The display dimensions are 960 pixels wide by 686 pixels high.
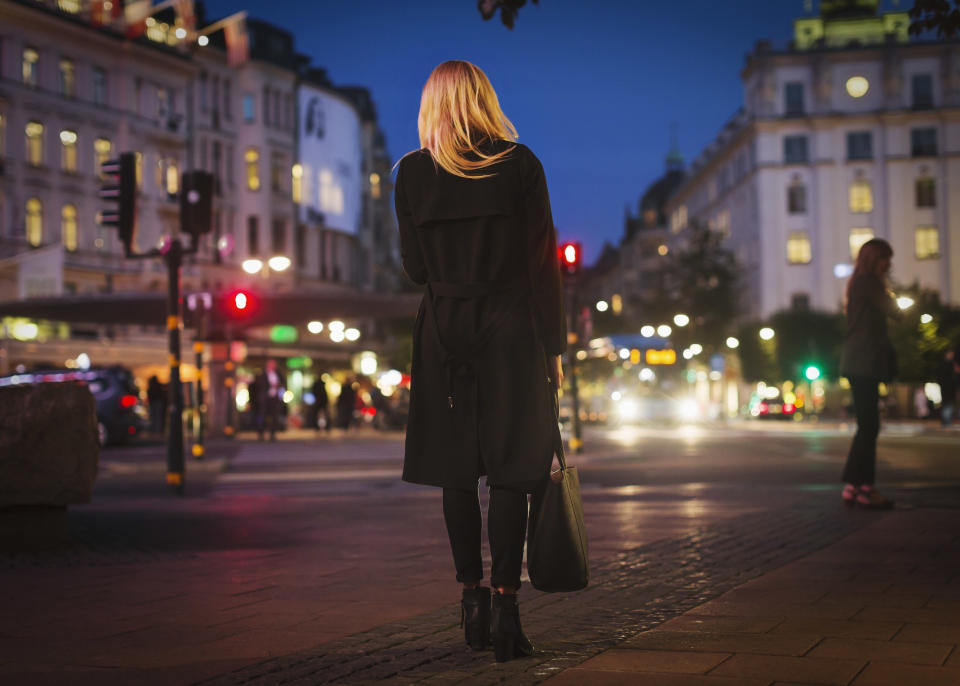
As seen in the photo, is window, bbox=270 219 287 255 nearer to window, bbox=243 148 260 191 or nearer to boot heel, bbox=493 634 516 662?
window, bbox=243 148 260 191

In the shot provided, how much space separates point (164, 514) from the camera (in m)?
11.6

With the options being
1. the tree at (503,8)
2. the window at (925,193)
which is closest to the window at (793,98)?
the window at (925,193)

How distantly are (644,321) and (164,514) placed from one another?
263ft

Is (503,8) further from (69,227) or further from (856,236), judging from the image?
(856,236)

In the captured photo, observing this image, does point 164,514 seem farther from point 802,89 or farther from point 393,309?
point 802,89

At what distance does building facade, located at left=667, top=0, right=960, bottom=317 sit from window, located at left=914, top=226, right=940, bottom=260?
6 cm

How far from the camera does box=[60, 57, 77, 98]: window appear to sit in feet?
201

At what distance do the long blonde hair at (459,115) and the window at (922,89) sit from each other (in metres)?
83.8

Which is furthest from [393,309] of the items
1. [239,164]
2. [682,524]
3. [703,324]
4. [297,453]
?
[703,324]

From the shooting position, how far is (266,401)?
36938mm

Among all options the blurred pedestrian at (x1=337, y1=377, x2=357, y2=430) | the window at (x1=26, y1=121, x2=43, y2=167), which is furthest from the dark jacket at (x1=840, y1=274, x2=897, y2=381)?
the window at (x1=26, y1=121, x2=43, y2=167)

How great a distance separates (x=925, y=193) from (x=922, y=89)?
6.20 meters

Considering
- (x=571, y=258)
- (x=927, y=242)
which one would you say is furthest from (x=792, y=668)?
(x=927, y=242)

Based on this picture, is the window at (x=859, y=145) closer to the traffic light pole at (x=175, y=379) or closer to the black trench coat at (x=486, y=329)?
the traffic light pole at (x=175, y=379)
